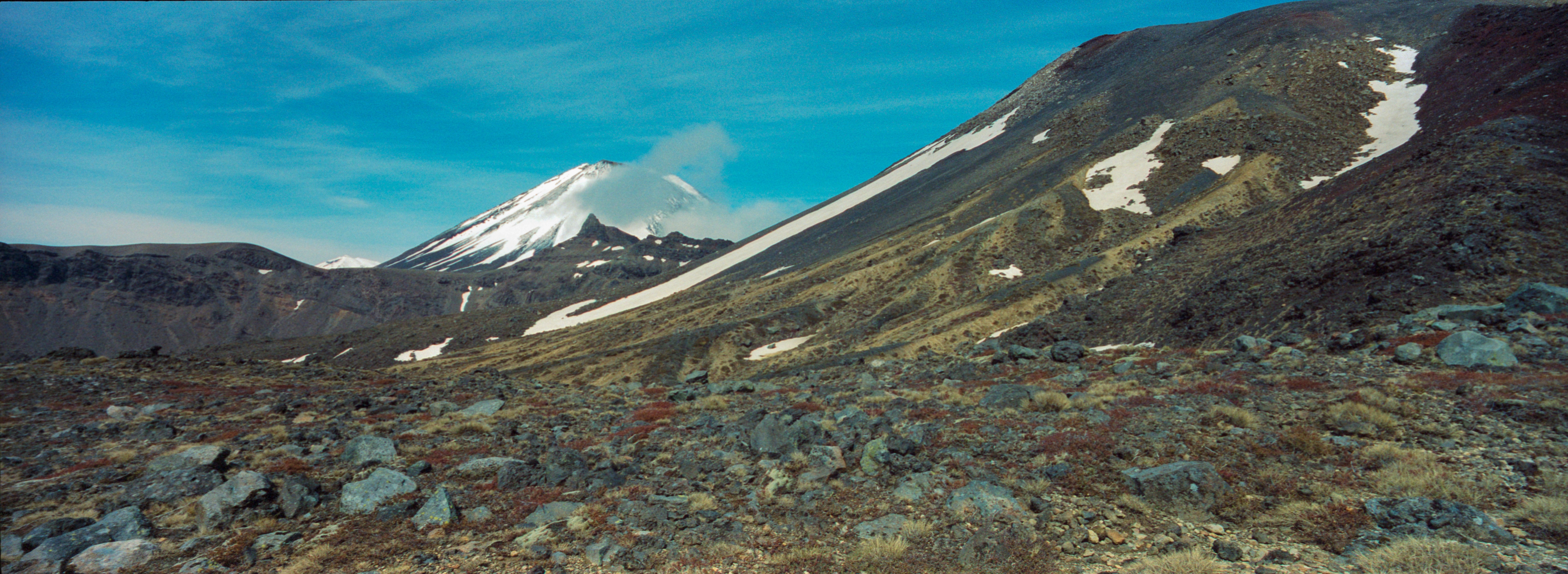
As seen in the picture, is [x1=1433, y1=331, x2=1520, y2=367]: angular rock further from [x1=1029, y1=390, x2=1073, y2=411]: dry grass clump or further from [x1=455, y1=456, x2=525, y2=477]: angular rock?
[x1=455, y1=456, x2=525, y2=477]: angular rock

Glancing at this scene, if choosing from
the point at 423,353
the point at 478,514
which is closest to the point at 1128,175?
the point at 478,514

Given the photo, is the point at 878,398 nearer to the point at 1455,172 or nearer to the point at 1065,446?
the point at 1065,446

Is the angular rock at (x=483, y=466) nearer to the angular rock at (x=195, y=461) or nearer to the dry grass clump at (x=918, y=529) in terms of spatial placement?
the angular rock at (x=195, y=461)

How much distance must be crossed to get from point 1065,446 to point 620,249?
532 feet

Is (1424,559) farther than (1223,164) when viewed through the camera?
No

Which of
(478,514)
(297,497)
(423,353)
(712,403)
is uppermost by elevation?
(297,497)

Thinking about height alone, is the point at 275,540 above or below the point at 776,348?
above

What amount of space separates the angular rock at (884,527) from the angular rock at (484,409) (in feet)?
35.1

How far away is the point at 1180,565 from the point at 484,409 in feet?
48.7

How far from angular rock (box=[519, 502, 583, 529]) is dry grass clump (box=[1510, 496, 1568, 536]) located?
10.4 meters

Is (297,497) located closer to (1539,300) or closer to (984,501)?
(984,501)

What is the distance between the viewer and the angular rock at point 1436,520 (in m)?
6.40

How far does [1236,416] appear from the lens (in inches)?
404

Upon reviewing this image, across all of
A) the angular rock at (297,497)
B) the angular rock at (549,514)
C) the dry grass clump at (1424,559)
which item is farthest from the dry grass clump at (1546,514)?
the angular rock at (297,497)
